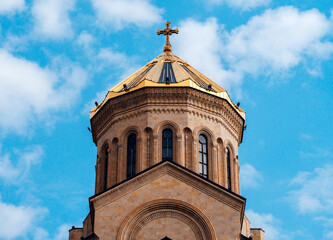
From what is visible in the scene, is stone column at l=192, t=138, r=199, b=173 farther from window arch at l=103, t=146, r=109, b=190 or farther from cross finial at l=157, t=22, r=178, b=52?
cross finial at l=157, t=22, r=178, b=52

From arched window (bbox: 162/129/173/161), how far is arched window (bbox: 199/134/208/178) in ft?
5.19

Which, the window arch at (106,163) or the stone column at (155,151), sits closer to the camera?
the stone column at (155,151)

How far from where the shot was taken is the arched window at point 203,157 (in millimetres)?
38812

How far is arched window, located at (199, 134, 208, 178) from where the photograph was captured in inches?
1528

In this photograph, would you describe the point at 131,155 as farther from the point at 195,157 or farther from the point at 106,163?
the point at 195,157

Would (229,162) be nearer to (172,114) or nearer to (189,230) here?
(172,114)

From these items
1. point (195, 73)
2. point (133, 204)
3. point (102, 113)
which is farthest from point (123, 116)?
point (133, 204)

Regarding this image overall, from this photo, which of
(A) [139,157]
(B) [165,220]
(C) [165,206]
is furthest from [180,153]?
(B) [165,220]

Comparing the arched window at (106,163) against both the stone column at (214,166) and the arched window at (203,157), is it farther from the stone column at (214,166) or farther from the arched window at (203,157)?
the stone column at (214,166)

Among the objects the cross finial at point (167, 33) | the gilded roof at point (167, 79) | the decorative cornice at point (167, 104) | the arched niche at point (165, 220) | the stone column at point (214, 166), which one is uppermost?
the cross finial at point (167, 33)

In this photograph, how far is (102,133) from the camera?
41688 mm

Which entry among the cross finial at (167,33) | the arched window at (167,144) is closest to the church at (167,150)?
the arched window at (167,144)

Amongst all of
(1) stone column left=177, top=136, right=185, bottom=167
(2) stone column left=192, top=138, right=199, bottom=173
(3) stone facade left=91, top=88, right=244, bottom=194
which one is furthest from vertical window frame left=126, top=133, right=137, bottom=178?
(2) stone column left=192, top=138, right=199, bottom=173

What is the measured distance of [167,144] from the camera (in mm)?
39156
